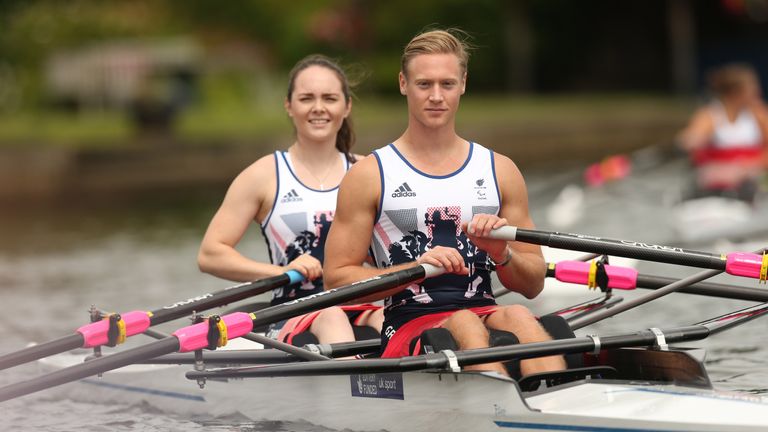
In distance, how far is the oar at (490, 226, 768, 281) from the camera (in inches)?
217

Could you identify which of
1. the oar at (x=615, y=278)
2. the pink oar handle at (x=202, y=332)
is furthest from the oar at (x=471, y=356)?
the oar at (x=615, y=278)

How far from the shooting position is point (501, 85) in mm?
38062

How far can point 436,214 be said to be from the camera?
220 inches

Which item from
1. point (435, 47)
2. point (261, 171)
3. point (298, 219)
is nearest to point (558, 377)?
point (435, 47)

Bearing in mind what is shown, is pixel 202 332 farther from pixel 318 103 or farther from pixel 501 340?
pixel 318 103

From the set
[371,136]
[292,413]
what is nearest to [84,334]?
[292,413]

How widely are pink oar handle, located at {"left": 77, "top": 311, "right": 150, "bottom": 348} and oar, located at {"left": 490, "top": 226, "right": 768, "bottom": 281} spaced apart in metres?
1.85

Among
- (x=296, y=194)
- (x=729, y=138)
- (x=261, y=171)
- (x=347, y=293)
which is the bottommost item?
(x=347, y=293)

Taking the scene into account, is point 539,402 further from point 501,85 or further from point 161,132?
point 501,85

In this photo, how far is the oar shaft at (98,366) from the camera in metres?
5.67

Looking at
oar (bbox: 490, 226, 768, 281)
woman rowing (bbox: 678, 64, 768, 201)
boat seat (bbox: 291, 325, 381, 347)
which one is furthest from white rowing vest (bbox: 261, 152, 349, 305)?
woman rowing (bbox: 678, 64, 768, 201)

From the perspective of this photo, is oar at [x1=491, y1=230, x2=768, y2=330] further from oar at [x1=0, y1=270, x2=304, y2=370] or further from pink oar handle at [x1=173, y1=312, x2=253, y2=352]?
oar at [x1=0, y1=270, x2=304, y2=370]

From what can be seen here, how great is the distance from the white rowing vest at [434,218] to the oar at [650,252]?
0.26 meters

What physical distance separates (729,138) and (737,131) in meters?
0.10
